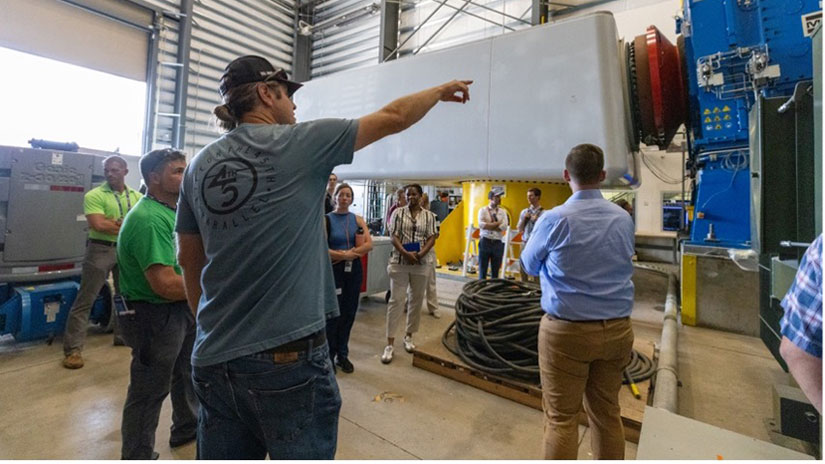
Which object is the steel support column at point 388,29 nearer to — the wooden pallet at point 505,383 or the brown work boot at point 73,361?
the wooden pallet at point 505,383

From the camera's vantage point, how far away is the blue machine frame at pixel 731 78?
2.85m

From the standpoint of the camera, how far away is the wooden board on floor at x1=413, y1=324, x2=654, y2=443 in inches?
83.0

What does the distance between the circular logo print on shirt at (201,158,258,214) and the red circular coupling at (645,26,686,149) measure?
12.4 feet

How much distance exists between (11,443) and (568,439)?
2818 mm

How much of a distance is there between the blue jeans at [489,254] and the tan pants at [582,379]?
127 inches

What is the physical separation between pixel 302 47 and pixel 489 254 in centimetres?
778

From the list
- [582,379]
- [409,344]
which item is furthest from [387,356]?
[582,379]

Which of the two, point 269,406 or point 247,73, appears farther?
point 247,73

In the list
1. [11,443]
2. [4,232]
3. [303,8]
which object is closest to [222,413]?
[11,443]

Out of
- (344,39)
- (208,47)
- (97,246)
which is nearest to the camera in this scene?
(97,246)

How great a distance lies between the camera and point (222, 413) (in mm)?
918

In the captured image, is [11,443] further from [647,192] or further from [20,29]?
[647,192]

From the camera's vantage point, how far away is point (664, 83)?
3.45 meters

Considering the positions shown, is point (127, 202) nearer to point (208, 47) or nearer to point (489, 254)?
point (489, 254)
